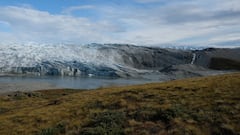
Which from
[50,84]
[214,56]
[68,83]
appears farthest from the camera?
[214,56]

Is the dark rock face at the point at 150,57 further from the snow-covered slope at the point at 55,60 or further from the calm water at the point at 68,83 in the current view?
the calm water at the point at 68,83

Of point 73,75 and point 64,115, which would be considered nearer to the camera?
point 64,115

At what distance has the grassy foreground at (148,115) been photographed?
15.5m

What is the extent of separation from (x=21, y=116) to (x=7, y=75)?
7580 cm

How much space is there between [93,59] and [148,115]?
315ft

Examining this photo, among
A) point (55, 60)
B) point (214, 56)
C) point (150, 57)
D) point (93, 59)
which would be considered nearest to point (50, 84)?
point (55, 60)

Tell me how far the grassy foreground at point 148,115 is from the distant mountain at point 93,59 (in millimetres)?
74991

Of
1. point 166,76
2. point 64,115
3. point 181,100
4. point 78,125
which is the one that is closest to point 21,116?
point 64,115

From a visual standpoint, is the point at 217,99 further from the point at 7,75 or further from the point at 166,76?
the point at 7,75

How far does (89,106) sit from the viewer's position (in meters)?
20.6

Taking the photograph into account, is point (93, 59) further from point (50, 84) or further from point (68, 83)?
point (50, 84)

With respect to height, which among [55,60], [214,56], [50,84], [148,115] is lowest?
[50,84]

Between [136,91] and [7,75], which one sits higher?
[136,91]

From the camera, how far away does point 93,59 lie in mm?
112875
